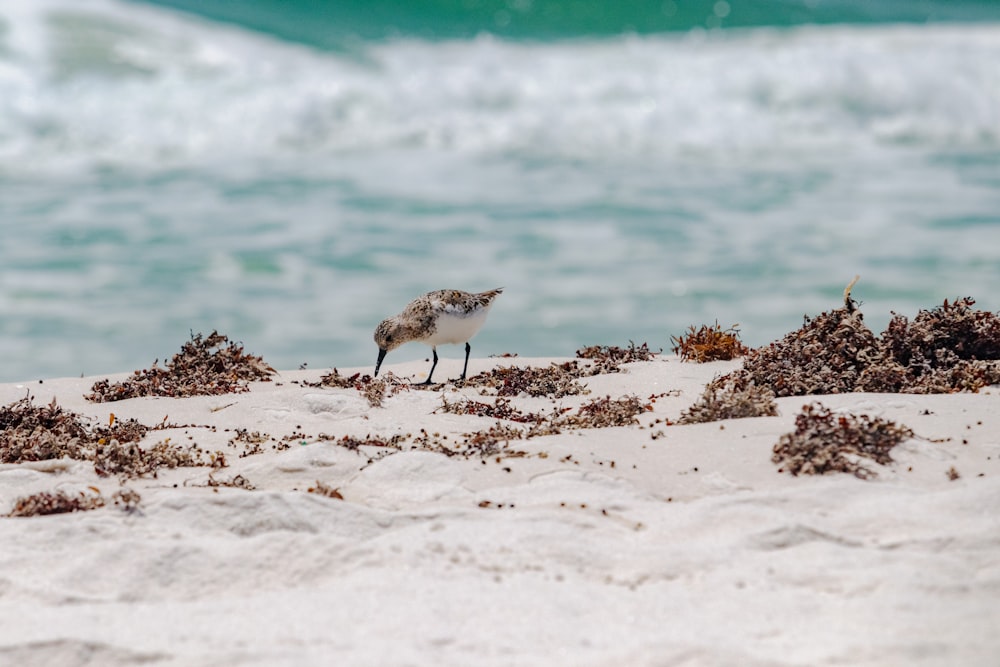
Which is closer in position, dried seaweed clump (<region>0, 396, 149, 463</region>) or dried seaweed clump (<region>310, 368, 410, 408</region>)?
dried seaweed clump (<region>0, 396, 149, 463</region>)

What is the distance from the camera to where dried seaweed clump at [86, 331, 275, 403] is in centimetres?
1178

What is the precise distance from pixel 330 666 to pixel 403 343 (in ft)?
34.1

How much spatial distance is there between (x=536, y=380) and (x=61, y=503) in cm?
588

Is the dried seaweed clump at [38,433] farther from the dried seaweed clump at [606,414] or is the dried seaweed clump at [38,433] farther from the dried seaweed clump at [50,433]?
the dried seaweed clump at [606,414]

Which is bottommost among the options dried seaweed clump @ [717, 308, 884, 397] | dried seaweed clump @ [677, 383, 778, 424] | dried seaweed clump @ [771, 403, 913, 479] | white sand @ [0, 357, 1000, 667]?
white sand @ [0, 357, 1000, 667]

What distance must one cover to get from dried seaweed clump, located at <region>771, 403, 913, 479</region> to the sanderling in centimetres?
676

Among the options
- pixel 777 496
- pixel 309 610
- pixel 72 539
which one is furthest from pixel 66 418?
pixel 777 496

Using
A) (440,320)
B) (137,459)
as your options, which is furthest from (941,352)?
(137,459)

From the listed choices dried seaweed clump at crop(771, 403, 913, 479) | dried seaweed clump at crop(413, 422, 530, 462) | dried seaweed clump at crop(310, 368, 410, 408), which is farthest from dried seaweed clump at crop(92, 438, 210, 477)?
dried seaweed clump at crop(771, 403, 913, 479)

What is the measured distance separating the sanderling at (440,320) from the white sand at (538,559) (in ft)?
19.2

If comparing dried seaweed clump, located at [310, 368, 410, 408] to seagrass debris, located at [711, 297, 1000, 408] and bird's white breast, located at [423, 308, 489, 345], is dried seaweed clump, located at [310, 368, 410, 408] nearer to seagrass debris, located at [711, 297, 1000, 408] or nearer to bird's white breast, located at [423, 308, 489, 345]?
bird's white breast, located at [423, 308, 489, 345]

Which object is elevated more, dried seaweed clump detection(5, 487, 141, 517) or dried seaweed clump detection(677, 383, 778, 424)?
dried seaweed clump detection(677, 383, 778, 424)

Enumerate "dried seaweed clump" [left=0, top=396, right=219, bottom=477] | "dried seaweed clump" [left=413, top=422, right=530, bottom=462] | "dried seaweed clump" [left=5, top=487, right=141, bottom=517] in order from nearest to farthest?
"dried seaweed clump" [left=5, top=487, right=141, bottom=517], "dried seaweed clump" [left=413, top=422, right=530, bottom=462], "dried seaweed clump" [left=0, top=396, right=219, bottom=477]

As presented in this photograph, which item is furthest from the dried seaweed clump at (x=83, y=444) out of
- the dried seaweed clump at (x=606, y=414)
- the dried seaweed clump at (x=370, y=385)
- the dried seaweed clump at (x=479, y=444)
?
the dried seaweed clump at (x=606, y=414)
